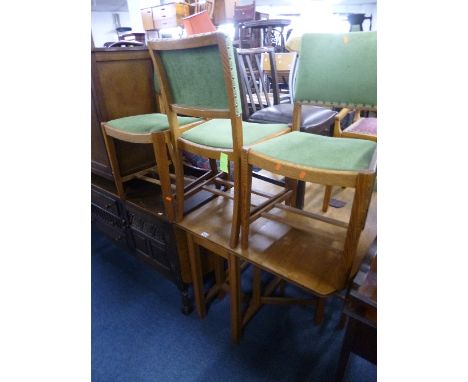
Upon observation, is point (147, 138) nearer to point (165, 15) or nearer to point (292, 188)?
point (292, 188)

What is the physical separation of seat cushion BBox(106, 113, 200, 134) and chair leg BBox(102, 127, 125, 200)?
0.09 m

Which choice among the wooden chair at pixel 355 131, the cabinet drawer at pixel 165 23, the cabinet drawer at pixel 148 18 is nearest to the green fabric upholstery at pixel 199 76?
the wooden chair at pixel 355 131

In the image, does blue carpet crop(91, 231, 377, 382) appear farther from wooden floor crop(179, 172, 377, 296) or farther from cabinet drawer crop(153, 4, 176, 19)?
cabinet drawer crop(153, 4, 176, 19)

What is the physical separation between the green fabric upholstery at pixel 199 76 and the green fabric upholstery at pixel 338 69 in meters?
0.50

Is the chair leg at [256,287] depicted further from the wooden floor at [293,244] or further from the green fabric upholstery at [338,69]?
the green fabric upholstery at [338,69]

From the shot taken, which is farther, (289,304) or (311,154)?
(289,304)

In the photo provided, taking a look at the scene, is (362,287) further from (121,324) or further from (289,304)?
(121,324)

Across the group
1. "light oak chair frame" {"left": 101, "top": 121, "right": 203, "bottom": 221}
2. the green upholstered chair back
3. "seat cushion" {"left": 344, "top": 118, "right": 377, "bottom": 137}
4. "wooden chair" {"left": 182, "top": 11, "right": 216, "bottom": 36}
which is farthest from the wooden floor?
"wooden chair" {"left": 182, "top": 11, "right": 216, "bottom": 36}

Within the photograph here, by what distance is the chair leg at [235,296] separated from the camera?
1204 mm

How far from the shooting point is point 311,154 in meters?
0.97

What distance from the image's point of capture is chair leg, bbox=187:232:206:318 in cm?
136
